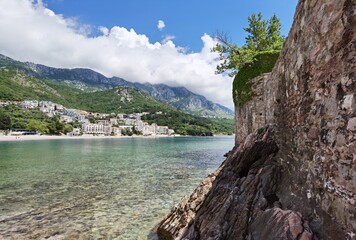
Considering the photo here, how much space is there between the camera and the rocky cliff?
348 centimetres

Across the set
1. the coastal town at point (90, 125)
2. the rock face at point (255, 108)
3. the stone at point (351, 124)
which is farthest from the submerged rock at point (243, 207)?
the coastal town at point (90, 125)

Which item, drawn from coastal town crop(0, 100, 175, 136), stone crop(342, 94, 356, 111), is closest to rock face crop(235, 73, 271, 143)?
stone crop(342, 94, 356, 111)

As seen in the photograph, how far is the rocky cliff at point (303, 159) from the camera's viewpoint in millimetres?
3479

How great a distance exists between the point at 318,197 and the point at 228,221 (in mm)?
2501

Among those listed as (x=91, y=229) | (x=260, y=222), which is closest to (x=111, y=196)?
(x=91, y=229)

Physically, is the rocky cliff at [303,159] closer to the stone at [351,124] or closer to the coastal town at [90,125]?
the stone at [351,124]

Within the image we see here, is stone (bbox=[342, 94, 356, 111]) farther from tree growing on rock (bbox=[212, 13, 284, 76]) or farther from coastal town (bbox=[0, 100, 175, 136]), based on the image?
coastal town (bbox=[0, 100, 175, 136])

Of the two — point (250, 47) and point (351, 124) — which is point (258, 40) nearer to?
point (250, 47)

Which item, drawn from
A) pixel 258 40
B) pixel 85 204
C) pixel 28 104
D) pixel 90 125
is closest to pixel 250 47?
pixel 258 40

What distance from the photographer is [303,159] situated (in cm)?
495

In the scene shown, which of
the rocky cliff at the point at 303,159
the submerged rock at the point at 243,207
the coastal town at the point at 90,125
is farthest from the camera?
the coastal town at the point at 90,125

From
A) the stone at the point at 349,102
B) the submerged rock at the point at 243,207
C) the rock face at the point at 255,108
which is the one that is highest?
the rock face at the point at 255,108

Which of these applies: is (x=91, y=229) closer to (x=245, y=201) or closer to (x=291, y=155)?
(x=245, y=201)

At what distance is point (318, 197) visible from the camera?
13.2 ft
